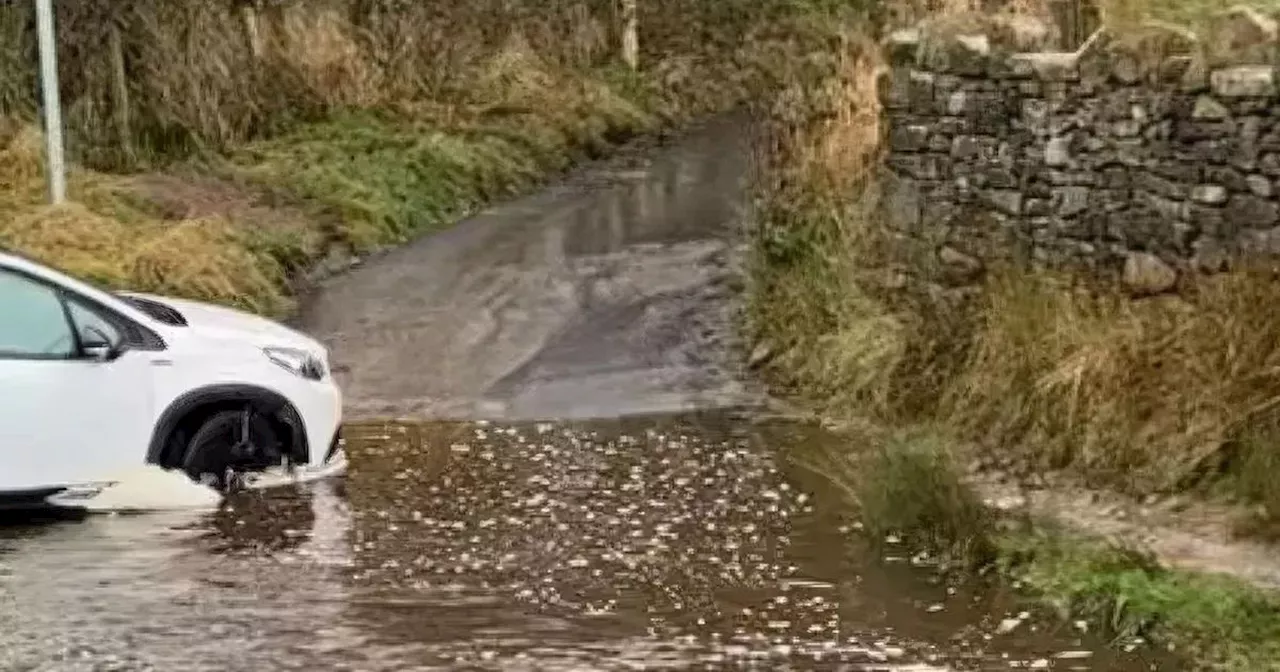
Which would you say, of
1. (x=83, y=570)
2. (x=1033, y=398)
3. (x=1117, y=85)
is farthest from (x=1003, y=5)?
(x=83, y=570)

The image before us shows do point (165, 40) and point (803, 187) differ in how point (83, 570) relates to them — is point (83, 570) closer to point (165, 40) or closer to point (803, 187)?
point (803, 187)

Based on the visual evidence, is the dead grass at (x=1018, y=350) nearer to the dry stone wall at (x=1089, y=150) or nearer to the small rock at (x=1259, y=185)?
the dry stone wall at (x=1089, y=150)

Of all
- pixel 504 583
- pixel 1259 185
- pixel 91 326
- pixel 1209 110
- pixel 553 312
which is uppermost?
pixel 1209 110

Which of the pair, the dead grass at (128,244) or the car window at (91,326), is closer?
the car window at (91,326)

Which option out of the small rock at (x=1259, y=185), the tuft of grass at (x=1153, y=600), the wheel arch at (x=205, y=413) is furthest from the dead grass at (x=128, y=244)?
the tuft of grass at (x=1153, y=600)

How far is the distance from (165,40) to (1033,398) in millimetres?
11715

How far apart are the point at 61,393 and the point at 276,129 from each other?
1105cm

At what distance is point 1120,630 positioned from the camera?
7.75 m

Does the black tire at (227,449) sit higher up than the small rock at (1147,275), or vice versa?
the small rock at (1147,275)

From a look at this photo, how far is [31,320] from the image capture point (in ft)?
31.6

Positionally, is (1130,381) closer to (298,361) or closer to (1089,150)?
(1089,150)

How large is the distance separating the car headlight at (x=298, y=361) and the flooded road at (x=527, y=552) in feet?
2.14

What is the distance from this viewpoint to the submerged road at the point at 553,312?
1341cm

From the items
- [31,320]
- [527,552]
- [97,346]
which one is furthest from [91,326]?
[527,552]
